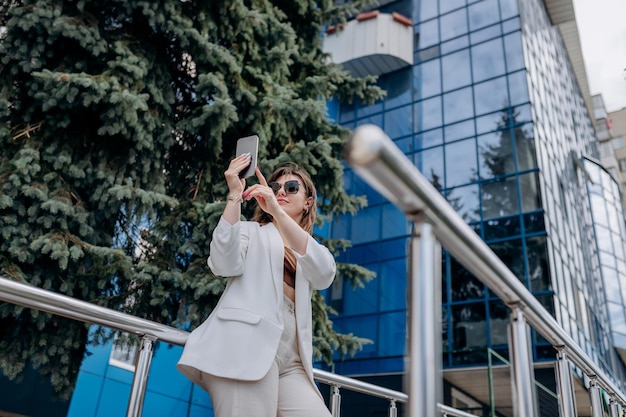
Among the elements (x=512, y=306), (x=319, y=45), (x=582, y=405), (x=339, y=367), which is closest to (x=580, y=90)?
(x=582, y=405)

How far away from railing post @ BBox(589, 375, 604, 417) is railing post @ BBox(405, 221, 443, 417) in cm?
211

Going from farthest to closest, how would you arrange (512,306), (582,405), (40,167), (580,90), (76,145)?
(580,90) → (582,405) → (76,145) → (40,167) → (512,306)

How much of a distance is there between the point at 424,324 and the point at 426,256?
0.42ft

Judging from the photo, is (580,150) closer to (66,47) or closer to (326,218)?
(326,218)

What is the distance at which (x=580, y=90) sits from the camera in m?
31.4

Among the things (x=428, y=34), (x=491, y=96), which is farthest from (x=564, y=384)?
(x=428, y=34)

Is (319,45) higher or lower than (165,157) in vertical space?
higher

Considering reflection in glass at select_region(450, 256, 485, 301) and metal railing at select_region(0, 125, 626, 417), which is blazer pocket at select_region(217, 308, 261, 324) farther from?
reflection in glass at select_region(450, 256, 485, 301)

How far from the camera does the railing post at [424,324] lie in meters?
0.89

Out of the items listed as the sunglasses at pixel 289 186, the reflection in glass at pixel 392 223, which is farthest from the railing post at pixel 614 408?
the reflection in glass at pixel 392 223

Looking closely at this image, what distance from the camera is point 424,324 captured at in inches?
37.4

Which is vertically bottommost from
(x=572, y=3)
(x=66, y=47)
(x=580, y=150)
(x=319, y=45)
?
(x=66, y=47)

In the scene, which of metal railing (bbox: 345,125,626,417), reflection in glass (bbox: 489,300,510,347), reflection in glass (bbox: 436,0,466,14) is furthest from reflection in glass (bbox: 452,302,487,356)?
metal railing (bbox: 345,125,626,417)

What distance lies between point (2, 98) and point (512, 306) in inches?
204
